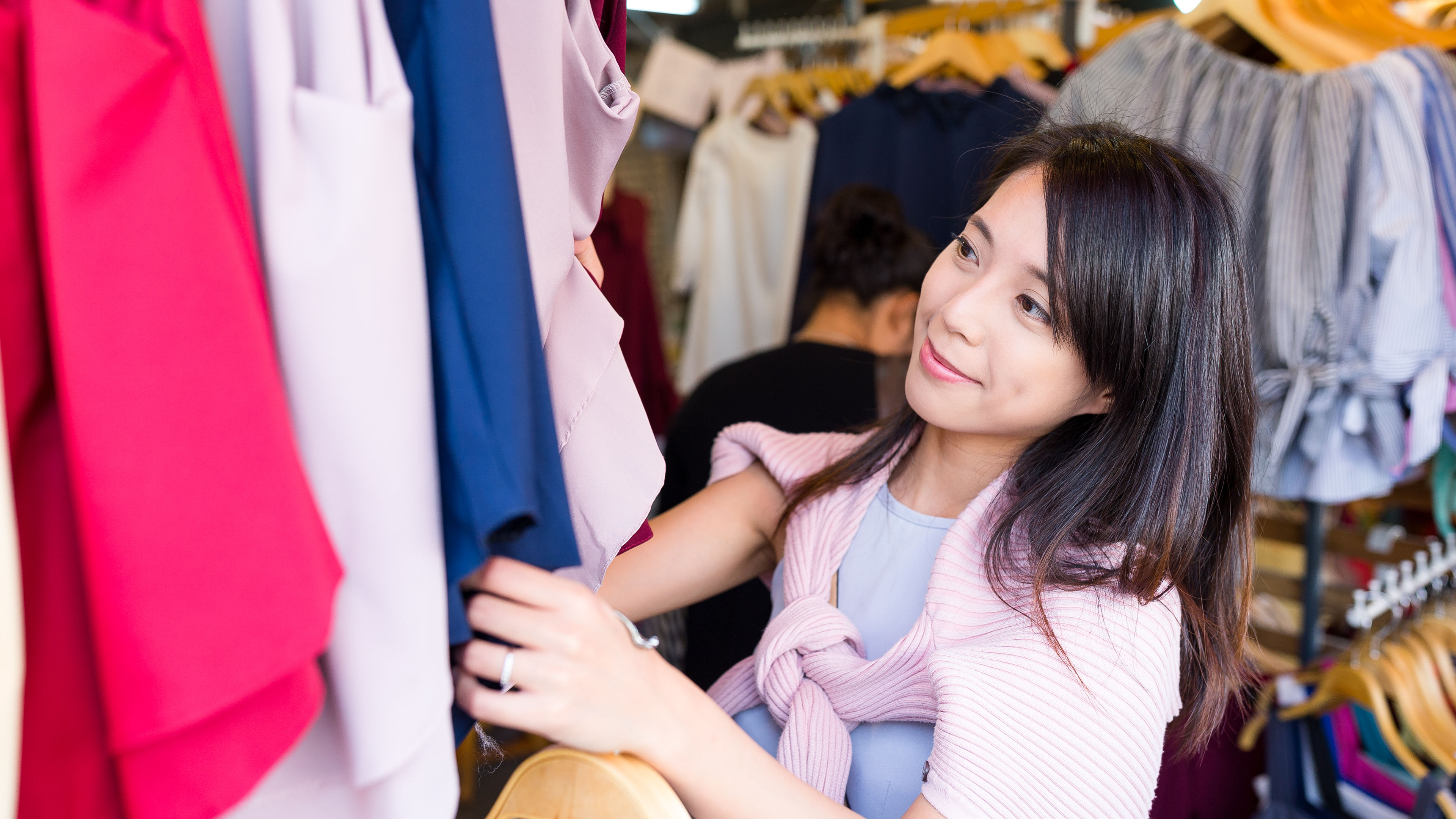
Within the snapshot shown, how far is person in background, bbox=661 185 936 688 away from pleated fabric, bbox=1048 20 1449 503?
0.55 metres

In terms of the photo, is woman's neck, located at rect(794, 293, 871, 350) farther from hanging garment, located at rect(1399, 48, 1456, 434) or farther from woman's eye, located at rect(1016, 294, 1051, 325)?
woman's eye, located at rect(1016, 294, 1051, 325)

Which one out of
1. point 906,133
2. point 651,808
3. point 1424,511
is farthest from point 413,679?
point 1424,511

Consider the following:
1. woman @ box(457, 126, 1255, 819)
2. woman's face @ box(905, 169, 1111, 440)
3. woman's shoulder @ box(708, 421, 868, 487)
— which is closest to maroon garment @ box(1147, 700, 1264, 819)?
woman @ box(457, 126, 1255, 819)

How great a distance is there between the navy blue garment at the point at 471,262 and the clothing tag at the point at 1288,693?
1752mm

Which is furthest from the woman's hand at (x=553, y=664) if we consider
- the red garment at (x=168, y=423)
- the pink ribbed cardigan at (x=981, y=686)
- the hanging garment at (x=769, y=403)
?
the hanging garment at (x=769, y=403)

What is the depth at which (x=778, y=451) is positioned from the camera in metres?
1.32

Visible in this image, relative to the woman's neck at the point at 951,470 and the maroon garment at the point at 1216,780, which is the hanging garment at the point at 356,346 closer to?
the woman's neck at the point at 951,470

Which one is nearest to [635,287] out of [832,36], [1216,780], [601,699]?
[832,36]

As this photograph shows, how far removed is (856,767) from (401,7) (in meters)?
0.87

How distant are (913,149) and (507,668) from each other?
7.41 feet

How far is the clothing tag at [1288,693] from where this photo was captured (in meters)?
1.81

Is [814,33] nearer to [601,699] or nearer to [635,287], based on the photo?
[635,287]

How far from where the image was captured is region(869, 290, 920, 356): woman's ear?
2258mm

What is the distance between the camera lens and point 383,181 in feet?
1.64
